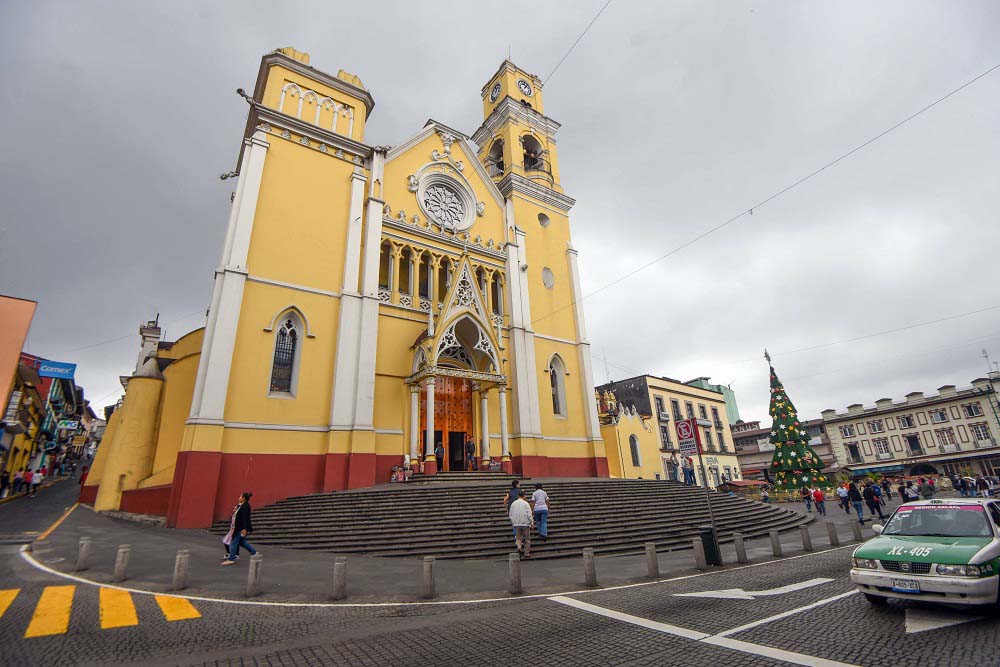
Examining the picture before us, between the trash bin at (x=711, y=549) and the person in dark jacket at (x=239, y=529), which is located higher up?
the person in dark jacket at (x=239, y=529)

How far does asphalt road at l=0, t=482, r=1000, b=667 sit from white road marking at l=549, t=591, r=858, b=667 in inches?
0.8

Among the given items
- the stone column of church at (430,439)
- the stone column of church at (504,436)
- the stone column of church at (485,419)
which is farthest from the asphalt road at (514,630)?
the stone column of church at (485,419)

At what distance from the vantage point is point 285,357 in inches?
640

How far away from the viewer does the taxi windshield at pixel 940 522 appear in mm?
5781

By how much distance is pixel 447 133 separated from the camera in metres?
23.8

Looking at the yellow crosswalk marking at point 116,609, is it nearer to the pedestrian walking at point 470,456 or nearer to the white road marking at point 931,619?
the white road marking at point 931,619

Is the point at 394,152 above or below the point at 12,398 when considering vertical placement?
above

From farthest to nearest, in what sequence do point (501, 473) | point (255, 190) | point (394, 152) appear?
point (394, 152)
point (501, 473)
point (255, 190)

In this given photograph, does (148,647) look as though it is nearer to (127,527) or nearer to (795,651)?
(795,651)

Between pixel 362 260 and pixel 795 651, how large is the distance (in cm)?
1791

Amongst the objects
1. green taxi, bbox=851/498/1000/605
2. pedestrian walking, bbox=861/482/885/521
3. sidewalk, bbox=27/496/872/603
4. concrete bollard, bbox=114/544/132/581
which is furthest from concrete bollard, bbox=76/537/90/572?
pedestrian walking, bbox=861/482/885/521

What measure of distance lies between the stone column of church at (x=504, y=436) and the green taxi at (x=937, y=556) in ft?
44.5

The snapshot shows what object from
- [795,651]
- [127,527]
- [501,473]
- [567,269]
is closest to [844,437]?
[567,269]

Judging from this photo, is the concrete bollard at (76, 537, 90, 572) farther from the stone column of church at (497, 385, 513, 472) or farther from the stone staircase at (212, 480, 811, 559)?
the stone column of church at (497, 385, 513, 472)
